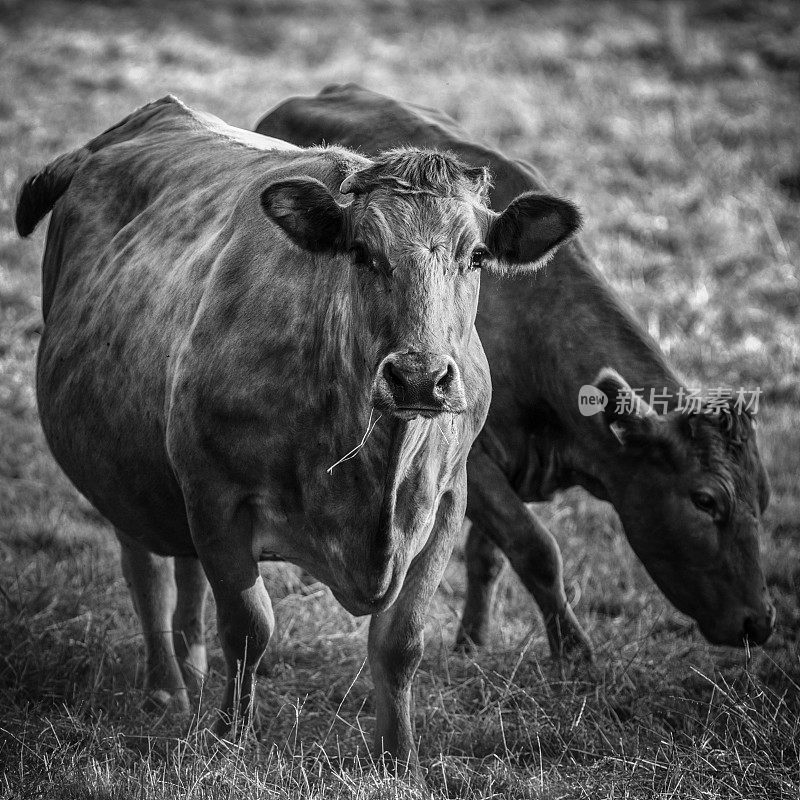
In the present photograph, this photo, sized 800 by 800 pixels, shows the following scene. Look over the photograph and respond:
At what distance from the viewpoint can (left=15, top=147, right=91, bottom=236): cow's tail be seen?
19.4 ft

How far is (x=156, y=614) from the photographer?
207 inches

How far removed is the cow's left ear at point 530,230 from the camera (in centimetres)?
409

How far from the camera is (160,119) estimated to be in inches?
233

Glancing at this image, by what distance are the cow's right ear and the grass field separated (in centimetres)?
154

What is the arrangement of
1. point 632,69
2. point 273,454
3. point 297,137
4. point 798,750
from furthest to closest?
1. point 632,69
2. point 297,137
3. point 798,750
4. point 273,454

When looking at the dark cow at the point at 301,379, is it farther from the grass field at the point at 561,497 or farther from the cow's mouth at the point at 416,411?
the grass field at the point at 561,497

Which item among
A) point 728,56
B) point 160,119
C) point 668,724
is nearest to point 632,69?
point 728,56

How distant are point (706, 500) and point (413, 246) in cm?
230

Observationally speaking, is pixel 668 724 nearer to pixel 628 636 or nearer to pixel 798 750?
pixel 798 750

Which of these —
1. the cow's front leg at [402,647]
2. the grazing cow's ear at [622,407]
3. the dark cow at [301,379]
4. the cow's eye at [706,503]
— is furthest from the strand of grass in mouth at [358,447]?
the cow's eye at [706,503]

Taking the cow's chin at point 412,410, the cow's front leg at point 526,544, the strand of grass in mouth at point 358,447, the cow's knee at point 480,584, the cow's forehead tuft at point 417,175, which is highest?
the cow's forehead tuft at point 417,175

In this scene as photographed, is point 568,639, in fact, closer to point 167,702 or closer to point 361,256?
point 167,702

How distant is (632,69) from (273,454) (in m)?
11.9

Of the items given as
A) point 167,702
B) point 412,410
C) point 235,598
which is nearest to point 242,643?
point 235,598
